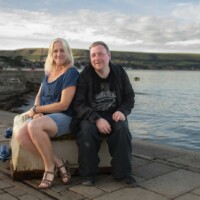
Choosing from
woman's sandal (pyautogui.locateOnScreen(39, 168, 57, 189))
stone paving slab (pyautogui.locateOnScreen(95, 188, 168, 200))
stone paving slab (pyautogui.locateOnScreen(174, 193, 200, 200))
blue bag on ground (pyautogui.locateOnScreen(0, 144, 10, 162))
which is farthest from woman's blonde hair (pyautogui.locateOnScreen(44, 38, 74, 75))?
stone paving slab (pyautogui.locateOnScreen(174, 193, 200, 200))

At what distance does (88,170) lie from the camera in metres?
4.65

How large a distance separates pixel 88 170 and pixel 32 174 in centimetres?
76

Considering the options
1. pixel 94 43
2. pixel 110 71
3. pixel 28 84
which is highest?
pixel 94 43

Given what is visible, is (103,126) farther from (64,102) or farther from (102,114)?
(64,102)

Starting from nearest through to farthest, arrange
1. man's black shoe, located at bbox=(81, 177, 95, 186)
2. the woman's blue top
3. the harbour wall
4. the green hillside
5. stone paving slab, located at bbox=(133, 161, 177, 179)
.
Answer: man's black shoe, located at bbox=(81, 177, 95, 186) → the woman's blue top → stone paving slab, located at bbox=(133, 161, 177, 179) → the harbour wall → the green hillside

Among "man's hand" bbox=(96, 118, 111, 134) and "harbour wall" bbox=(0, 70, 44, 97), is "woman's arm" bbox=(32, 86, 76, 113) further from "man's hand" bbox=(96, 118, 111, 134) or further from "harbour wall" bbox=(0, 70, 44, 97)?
"harbour wall" bbox=(0, 70, 44, 97)

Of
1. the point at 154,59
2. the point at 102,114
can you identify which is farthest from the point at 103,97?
the point at 154,59

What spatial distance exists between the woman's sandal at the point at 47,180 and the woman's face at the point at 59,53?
1.48 m

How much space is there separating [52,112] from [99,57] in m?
0.95

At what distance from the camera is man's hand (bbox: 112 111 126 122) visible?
184 inches

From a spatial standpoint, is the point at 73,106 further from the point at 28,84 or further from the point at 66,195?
the point at 28,84

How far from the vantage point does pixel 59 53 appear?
16.3 feet

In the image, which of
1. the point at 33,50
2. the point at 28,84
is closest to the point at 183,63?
the point at 33,50

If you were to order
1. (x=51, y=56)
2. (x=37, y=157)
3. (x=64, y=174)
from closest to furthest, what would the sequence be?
(x=64, y=174) → (x=37, y=157) → (x=51, y=56)
